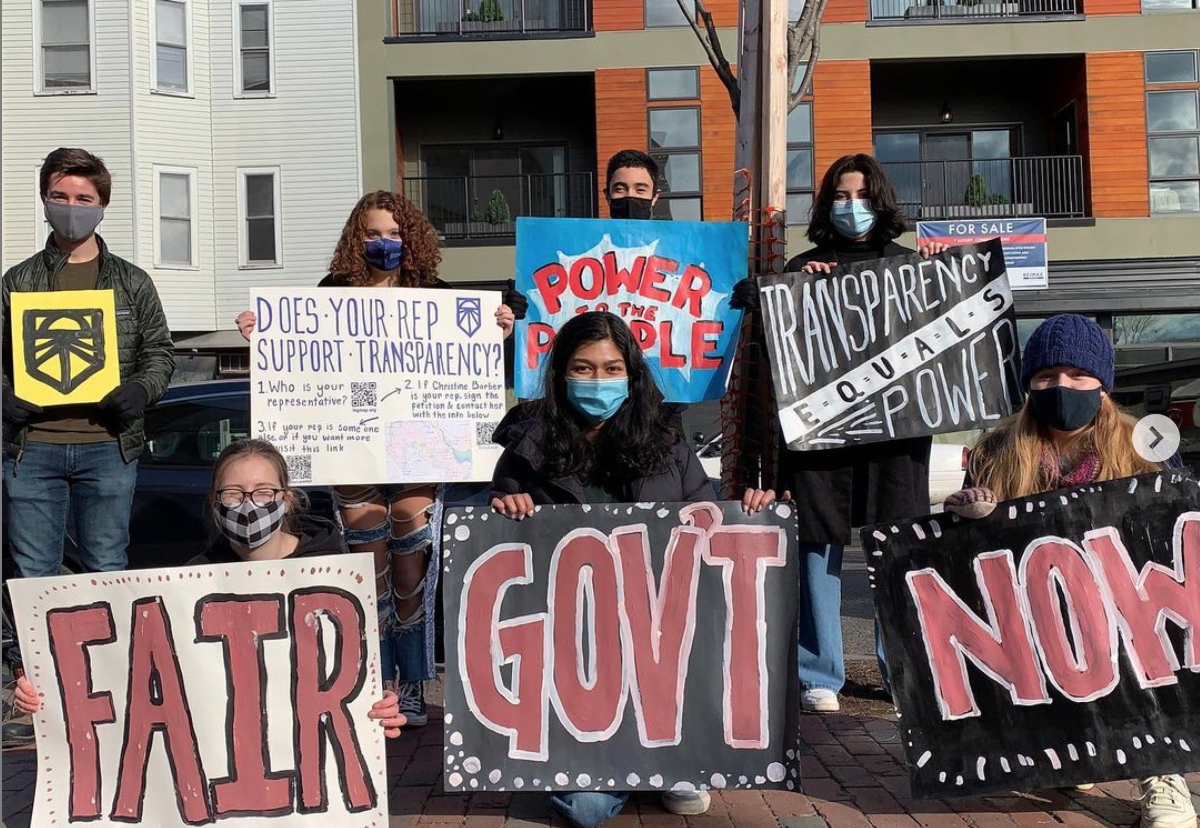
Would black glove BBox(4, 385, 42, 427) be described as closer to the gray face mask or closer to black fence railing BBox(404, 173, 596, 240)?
the gray face mask

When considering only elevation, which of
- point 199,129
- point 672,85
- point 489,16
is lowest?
point 199,129

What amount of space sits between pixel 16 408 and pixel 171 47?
19.9 m

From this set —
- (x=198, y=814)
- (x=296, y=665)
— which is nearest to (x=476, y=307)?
(x=296, y=665)

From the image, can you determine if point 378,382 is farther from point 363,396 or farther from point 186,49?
point 186,49

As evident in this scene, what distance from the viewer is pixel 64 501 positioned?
4.37 m

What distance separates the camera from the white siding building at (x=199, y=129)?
69.9 ft

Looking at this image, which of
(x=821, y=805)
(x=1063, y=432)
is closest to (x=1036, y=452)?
(x=1063, y=432)


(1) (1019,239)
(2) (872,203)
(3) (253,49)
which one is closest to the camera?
(2) (872,203)

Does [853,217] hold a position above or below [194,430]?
above

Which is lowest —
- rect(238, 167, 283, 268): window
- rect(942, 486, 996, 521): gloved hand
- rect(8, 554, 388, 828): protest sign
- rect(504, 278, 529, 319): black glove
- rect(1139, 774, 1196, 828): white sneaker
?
rect(1139, 774, 1196, 828): white sneaker

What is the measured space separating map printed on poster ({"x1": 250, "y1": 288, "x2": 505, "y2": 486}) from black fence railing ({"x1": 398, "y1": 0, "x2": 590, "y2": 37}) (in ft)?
58.2

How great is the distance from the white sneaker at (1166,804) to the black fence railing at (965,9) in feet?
63.8

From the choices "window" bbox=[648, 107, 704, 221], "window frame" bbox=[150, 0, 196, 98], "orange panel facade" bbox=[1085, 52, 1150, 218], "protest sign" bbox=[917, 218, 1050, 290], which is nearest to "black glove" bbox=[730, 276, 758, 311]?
"protest sign" bbox=[917, 218, 1050, 290]

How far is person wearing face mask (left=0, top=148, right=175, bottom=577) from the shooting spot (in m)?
4.27
